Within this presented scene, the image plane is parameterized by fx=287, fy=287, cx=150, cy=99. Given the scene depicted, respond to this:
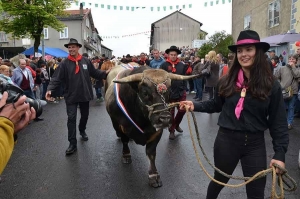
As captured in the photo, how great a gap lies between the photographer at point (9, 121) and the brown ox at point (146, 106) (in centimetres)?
214

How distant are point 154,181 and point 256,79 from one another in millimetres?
2238

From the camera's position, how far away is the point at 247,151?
2732 mm

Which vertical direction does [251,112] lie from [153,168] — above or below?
above

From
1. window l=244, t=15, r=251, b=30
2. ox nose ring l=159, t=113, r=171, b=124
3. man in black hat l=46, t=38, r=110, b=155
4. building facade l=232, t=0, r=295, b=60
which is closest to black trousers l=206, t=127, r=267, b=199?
ox nose ring l=159, t=113, r=171, b=124

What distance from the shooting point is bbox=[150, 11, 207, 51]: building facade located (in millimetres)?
58125

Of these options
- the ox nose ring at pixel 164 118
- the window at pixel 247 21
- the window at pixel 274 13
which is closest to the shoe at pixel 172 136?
the ox nose ring at pixel 164 118

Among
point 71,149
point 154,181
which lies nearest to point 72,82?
point 71,149


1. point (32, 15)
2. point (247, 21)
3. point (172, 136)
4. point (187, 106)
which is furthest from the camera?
point (247, 21)

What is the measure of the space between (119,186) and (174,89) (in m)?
2.62

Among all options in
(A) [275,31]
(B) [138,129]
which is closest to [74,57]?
(B) [138,129]

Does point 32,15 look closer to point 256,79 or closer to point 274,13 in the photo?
point 274,13

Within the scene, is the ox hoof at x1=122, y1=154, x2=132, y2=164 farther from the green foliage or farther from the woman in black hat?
the green foliage

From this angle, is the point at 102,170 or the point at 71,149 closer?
the point at 102,170

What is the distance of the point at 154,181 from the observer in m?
4.16
